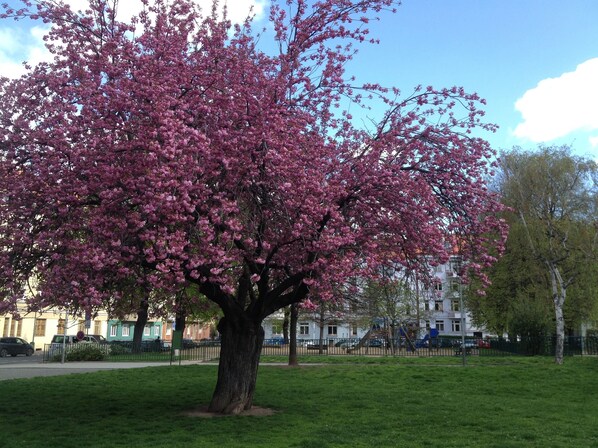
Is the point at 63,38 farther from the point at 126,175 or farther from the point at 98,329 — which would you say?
the point at 98,329

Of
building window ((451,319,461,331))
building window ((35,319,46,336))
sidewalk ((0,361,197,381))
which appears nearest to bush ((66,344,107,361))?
sidewalk ((0,361,197,381))

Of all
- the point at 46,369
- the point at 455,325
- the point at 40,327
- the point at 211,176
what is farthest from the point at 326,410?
the point at 455,325

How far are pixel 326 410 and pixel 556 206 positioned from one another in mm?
24283

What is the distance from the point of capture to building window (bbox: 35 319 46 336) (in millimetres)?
50728

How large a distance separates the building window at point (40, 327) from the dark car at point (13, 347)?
940cm

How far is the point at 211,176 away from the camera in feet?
31.3

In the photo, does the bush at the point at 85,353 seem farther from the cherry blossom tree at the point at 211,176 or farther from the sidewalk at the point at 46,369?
the cherry blossom tree at the point at 211,176

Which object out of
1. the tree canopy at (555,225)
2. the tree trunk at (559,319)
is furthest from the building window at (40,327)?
the tree trunk at (559,319)

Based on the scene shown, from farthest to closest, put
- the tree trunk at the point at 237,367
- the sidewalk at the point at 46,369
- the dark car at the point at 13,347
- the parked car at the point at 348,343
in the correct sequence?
the parked car at the point at 348,343 → the dark car at the point at 13,347 → the sidewalk at the point at 46,369 → the tree trunk at the point at 237,367

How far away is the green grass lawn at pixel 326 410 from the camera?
900cm

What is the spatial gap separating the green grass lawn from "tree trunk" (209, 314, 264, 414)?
0.80 m

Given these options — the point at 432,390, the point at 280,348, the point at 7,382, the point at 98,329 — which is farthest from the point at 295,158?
the point at 98,329

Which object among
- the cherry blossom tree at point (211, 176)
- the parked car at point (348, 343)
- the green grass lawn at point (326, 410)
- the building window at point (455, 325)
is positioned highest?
the cherry blossom tree at point (211, 176)

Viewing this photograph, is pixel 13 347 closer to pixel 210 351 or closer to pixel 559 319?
pixel 210 351
